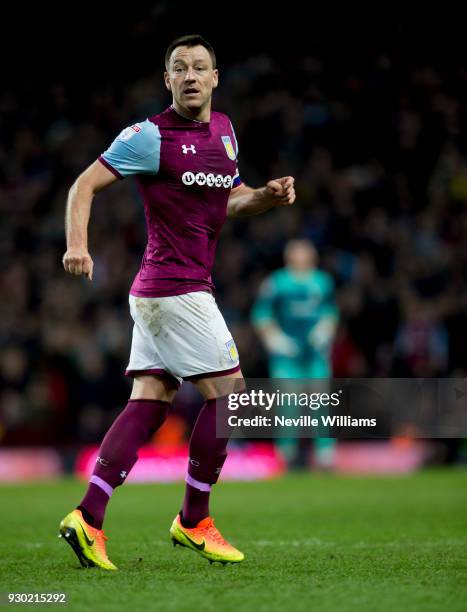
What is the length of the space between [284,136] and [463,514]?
8364mm

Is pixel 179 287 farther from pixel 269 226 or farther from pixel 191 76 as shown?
pixel 269 226

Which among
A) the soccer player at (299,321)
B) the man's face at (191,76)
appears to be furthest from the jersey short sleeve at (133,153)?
the soccer player at (299,321)

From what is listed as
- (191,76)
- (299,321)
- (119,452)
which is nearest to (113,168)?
(191,76)

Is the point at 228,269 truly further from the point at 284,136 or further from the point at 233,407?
the point at 233,407

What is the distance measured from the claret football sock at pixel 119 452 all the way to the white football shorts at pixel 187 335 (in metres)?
0.21

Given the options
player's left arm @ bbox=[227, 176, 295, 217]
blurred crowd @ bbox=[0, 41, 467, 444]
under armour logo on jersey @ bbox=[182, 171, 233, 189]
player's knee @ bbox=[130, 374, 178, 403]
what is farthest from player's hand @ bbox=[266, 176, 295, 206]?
blurred crowd @ bbox=[0, 41, 467, 444]

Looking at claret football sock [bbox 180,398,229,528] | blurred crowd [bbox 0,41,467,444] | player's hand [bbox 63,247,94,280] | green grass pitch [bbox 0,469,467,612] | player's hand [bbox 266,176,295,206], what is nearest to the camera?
green grass pitch [bbox 0,469,467,612]

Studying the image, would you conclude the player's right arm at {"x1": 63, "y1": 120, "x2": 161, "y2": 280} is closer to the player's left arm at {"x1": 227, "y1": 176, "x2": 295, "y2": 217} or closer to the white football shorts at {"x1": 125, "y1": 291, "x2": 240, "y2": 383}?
the white football shorts at {"x1": 125, "y1": 291, "x2": 240, "y2": 383}

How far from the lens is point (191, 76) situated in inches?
183

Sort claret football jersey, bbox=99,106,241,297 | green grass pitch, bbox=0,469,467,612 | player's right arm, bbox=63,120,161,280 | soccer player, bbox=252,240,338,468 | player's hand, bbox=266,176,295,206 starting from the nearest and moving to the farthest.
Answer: green grass pitch, bbox=0,469,467,612 → player's right arm, bbox=63,120,161,280 → claret football jersey, bbox=99,106,241,297 → player's hand, bbox=266,176,295,206 → soccer player, bbox=252,240,338,468

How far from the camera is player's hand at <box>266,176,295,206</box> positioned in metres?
4.85

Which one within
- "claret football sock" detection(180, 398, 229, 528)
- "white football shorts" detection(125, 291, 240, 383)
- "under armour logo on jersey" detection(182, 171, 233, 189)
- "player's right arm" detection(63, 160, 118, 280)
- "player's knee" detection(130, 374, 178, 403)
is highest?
"under armour logo on jersey" detection(182, 171, 233, 189)

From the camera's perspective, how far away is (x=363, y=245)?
13.2 meters

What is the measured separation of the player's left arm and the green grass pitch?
1.57m
